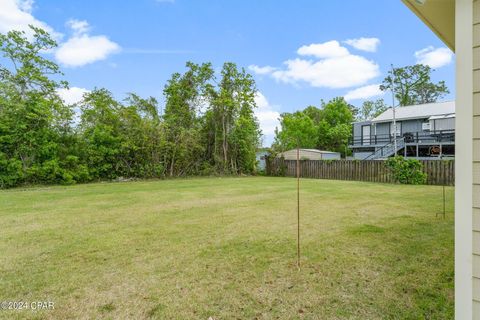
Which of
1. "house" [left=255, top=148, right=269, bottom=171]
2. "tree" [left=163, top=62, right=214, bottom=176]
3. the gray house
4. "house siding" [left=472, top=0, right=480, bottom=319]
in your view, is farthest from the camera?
"house" [left=255, top=148, right=269, bottom=171]

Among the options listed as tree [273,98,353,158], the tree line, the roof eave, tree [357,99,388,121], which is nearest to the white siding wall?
the roof eave

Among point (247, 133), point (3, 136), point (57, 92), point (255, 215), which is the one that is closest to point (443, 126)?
point (247, 133)

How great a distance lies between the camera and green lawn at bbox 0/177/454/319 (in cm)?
208

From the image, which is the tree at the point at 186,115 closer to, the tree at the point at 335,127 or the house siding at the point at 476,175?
the house siding at the point at 476,175

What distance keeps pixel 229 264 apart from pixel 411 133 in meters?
17.7

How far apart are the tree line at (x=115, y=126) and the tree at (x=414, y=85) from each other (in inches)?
721

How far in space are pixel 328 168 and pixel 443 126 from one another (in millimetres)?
8044

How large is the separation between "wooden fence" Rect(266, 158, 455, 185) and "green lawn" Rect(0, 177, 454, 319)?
590cm

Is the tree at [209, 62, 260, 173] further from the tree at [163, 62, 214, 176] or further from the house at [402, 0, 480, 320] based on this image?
the house at [402, 0, 480, 320]

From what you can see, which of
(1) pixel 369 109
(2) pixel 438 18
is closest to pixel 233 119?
(2) pixel 438 18

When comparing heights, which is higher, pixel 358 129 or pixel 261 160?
pixel 358 129

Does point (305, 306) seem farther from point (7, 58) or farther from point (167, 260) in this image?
point (7, 58)

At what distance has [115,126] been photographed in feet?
42.2

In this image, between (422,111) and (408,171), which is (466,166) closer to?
(408,171)
